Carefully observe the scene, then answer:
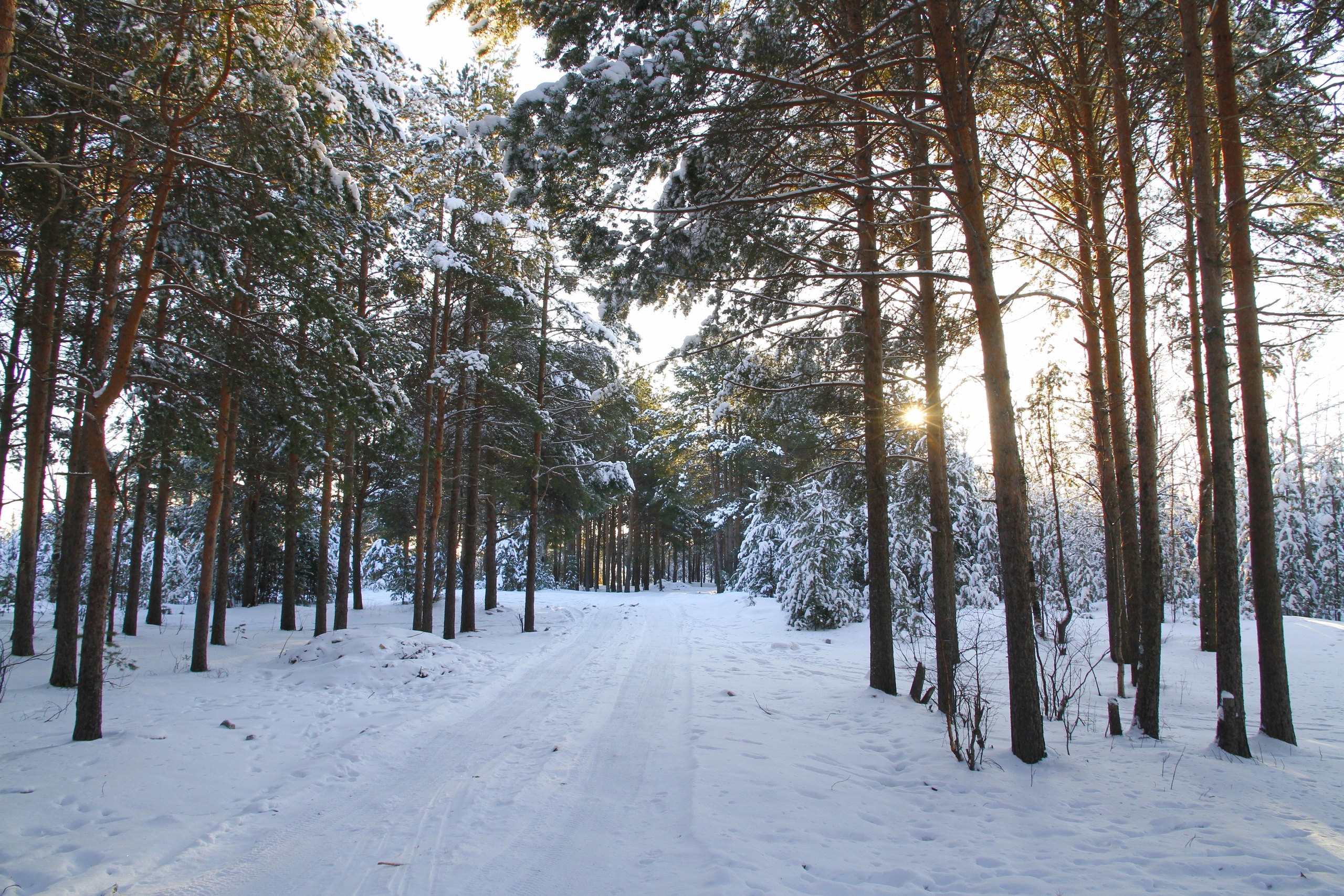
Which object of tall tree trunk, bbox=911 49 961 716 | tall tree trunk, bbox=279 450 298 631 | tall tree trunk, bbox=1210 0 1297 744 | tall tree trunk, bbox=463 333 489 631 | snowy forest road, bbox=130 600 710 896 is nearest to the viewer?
snowy forest road, bbox=130 600 710 896

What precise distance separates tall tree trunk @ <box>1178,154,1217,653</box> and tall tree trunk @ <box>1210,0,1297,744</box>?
2.51 m

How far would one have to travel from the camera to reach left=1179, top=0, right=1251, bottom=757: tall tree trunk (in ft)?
17.6

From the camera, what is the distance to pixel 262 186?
6.32 meters

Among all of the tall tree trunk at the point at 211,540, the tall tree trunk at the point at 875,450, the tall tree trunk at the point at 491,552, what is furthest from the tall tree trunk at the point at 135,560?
the tall tree trunk at the point at 875,450

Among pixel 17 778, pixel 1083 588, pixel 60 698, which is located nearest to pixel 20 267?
pixel 60 698

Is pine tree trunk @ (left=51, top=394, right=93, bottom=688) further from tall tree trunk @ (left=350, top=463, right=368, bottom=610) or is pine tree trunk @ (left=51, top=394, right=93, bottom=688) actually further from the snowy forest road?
tall tree trunk @ (left=350, top=463, right=368, bottom=610)

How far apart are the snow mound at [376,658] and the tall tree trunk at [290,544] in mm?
3757

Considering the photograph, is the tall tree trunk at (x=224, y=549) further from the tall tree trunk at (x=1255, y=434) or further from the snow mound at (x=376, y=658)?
the tall tree trunk at (x=1255, y=434)

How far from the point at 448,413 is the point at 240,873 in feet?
32.9

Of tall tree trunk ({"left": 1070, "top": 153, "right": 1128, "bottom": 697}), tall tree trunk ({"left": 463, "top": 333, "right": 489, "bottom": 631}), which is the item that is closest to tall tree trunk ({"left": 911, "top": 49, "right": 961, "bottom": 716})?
tall tree trunk ({"left": 1070, "top": 153, "right": 1128, "bottom": 697})

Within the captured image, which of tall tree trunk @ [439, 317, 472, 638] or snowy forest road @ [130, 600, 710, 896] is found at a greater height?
tall tree trunk @ [439, 317, 472, 638]

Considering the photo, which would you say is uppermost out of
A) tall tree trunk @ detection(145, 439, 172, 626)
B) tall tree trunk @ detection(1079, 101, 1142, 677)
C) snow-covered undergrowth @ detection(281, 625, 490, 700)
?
tall tree trunk @ detection(1079, 101, 1142, 677)

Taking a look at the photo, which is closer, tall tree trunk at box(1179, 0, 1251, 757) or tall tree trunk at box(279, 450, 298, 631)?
tall tree trunk at box(1179, 0, 1251, 757)

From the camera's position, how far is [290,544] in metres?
13.4
